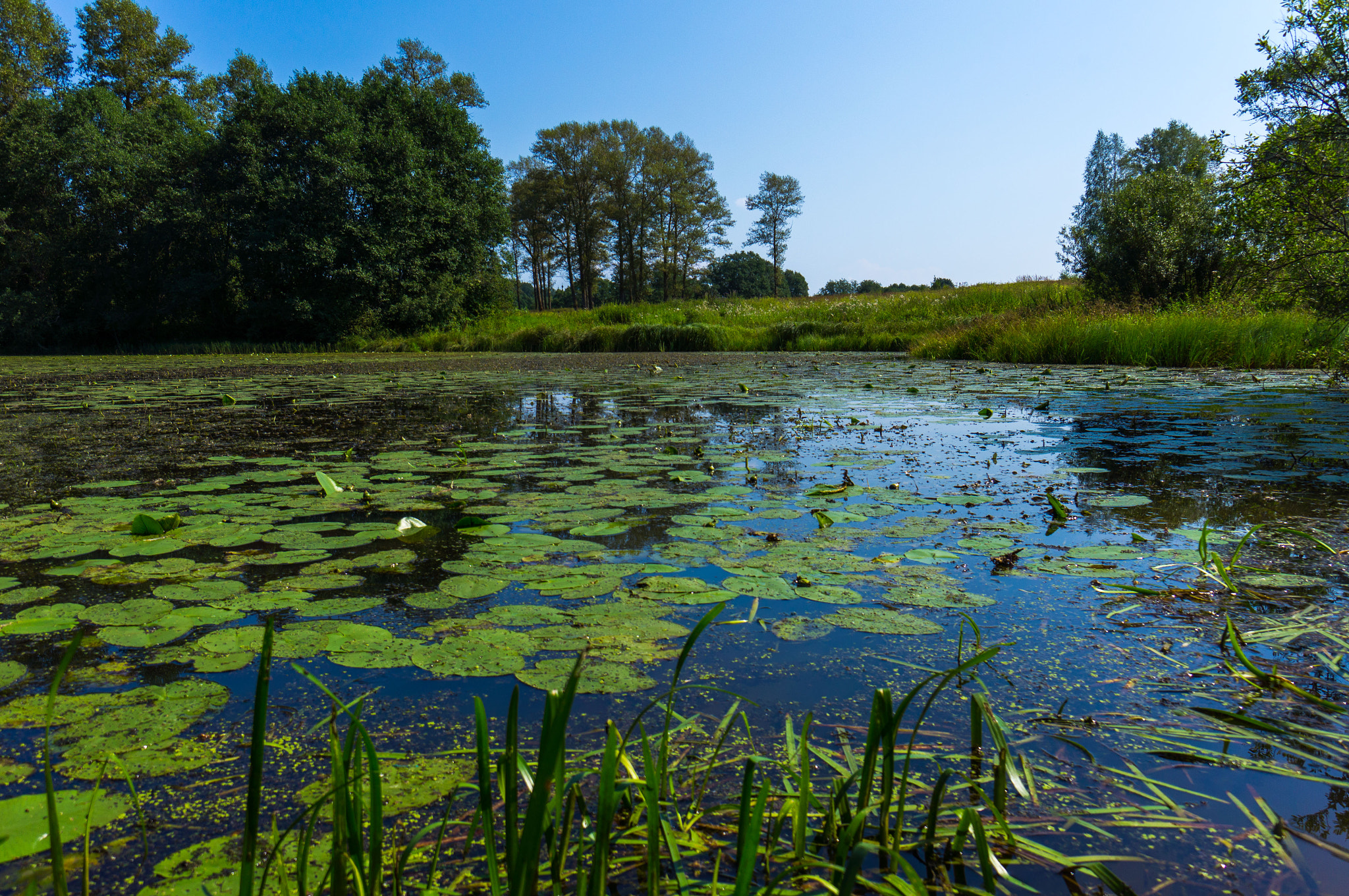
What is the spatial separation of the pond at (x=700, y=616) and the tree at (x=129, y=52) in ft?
96.3

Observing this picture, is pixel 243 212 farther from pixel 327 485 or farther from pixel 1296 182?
pixel 1296 182

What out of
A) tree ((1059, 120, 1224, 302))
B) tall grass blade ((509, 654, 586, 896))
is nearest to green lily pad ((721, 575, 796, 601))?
tall grass blade ((509, 654, 586, 896))

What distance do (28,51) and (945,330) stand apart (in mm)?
30379

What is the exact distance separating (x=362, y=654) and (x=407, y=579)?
1.64 feet

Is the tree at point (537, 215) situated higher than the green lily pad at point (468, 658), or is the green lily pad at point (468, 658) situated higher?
the tree at point (537, 215)

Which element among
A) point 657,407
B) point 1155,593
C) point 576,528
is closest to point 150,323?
point 657,407

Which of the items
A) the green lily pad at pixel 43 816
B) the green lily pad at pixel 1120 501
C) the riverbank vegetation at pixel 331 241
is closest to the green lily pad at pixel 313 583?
the green lily pad at pixel 43 816

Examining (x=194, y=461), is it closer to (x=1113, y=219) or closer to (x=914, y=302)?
(x=1113, y=219)

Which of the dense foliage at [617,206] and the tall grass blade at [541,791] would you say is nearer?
the tall grass blade at [541,791]

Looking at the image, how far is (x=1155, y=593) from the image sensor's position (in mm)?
1656

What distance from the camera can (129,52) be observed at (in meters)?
24.6

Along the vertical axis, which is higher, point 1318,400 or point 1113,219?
point 1113,219

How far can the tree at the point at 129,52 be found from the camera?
79.0ft

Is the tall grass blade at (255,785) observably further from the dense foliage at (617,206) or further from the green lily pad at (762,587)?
the dense foliage at (617,206)
